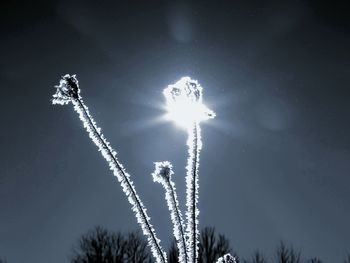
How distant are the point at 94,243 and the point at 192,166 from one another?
4124 centimetres

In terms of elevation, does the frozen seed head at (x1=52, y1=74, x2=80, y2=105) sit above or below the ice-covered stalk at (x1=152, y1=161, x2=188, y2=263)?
above

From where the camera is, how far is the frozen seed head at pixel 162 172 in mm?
2127

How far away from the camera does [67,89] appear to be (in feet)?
6.61

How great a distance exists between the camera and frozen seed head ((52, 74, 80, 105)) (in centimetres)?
200

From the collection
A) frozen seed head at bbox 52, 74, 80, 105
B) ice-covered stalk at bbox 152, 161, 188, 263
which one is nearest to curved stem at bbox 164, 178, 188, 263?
ice-covered stalk at bbox 152, 161, 188, 263

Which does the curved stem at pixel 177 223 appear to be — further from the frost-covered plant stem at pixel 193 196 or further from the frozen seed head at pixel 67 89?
the frozen seed head at pixel 67 89

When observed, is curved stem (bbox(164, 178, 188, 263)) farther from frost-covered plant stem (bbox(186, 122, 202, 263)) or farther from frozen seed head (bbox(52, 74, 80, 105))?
frozen seed head (bbox(52, 74, 80, 105))

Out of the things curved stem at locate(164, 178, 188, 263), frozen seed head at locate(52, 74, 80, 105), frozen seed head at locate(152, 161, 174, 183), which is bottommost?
curved stem at locate(164, 178, 188, 263)

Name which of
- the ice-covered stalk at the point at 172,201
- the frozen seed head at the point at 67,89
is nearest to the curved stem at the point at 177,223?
the ice-covered stalk at the point at 172,201

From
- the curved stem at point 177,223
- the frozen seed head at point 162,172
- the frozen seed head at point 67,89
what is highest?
the frozen seed head at point 67,89

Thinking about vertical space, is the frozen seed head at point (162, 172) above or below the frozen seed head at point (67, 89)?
below

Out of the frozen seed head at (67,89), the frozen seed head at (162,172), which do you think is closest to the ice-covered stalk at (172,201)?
the frozen seed head at (162,172)

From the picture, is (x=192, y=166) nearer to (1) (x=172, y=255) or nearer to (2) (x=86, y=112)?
(2) (x=86, y=112)

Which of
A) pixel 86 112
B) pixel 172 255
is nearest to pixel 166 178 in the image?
pixel 86 112
